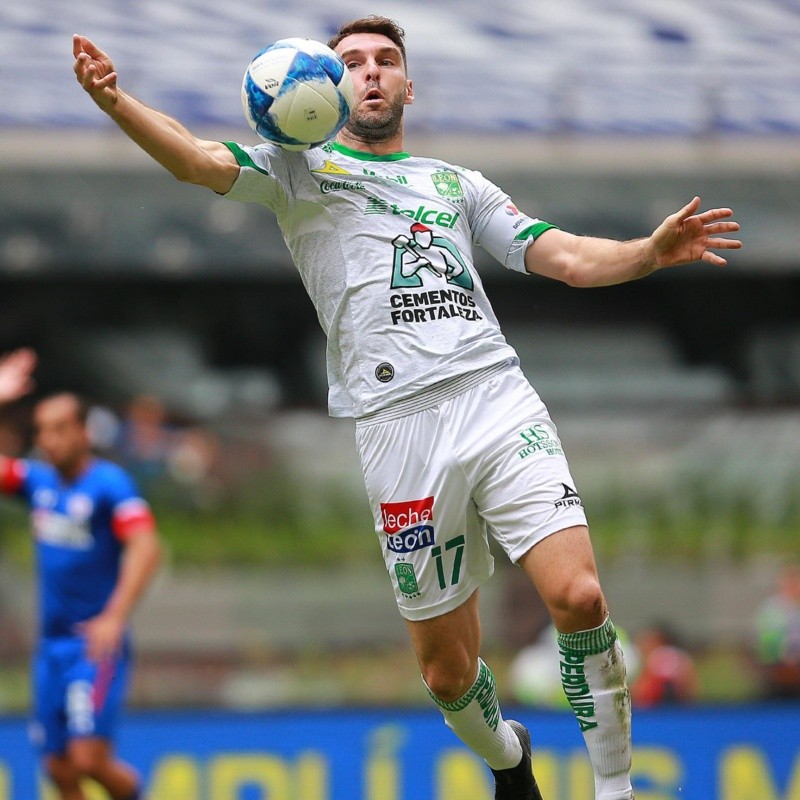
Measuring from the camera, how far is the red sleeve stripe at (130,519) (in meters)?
8.05

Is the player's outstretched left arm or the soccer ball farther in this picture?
the player's outstretched left arm

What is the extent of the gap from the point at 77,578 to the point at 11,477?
75 cm

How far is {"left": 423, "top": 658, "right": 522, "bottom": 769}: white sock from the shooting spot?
486 centimetres

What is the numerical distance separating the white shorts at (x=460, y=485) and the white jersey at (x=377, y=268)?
0.39ft

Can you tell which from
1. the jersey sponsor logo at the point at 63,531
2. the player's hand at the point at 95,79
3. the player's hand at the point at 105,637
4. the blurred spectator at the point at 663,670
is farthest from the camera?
the blurred spectator at the point at 663,670

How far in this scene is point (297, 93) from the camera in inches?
171

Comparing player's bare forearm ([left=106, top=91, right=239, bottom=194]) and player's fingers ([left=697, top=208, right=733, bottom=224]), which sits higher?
player's bare forearm ([left=106, top=91, right=239, bottom=194])

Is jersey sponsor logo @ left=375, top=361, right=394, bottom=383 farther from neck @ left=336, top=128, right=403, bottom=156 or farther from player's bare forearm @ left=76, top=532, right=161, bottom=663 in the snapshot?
player's bare forearm @ left=76, top=532, right=161, bottom=663

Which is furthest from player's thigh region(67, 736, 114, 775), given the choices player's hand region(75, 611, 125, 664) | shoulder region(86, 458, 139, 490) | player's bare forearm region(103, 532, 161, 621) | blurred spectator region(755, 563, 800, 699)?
blurred spectator region(755, 563, 800, 699)

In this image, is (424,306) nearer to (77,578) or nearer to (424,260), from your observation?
(424,260)

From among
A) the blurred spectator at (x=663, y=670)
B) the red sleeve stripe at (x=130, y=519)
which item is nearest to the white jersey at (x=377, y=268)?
the red sleeve stripe at (x=130, y=519)

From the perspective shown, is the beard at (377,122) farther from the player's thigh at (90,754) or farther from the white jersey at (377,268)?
the player's thigh at (90,754)

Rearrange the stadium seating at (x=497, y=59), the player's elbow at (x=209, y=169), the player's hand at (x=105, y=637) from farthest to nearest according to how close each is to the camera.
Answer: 1. the stadium seating at (x=497, y=59)
2. the player's hand at (x=105, y=637)
3. the player's elbow at (x=209, y=169)

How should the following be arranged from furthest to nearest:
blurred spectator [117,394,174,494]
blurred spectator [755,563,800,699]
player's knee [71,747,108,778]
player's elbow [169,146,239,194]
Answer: blurred spectator [117,394,174,494], blurred spectator [755,563,800,699], player's knee [71,747,108,778], player's elbow [169,146,239,194]
